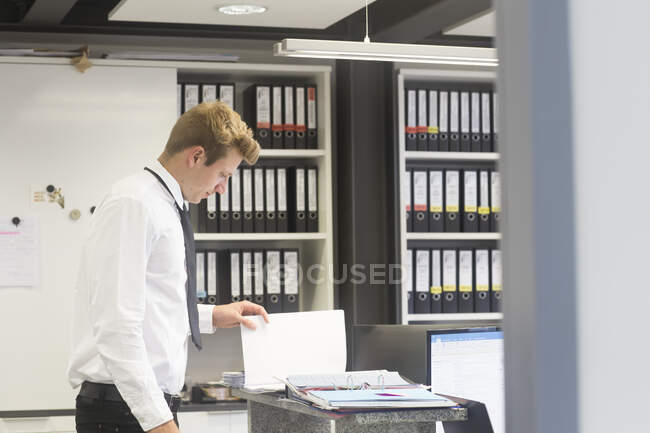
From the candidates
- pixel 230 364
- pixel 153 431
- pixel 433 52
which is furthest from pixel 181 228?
pixel 230 364

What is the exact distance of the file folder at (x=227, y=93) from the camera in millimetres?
3928

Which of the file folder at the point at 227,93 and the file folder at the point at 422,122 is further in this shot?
the file folder at the point at 422,122

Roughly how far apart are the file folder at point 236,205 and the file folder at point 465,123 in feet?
3.58

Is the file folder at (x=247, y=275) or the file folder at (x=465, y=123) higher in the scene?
the file folder at (x=465, y=123)

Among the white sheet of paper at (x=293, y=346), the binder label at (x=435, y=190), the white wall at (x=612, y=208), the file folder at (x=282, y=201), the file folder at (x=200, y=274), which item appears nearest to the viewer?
the white wall at (x=612, y=208)

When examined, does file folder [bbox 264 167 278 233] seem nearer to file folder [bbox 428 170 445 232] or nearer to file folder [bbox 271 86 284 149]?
file folder [bbox 271 86 284 149]

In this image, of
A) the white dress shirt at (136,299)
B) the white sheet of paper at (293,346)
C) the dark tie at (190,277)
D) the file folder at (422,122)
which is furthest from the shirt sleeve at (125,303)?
the file folder at (422,122)

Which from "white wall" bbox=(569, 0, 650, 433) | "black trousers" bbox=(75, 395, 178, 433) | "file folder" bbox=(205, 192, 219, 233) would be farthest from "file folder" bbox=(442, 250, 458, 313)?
"white wall" bbox=(569, 0, 650, 433)

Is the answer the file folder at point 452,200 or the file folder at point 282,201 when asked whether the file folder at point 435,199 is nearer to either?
the file folder at point 452,200

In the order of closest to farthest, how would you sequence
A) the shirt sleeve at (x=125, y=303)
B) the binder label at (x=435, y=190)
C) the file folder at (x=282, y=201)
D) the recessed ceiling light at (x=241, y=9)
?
the shirt sleeve at (x=125, y=303) → the recessed ceiling light at (x=241, y=9) → the file folder at (x=282, y=201) → the binder label at (x=435, y=190)

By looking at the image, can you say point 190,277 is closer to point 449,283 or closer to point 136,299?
point 136,299

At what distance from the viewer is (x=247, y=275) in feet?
12.9

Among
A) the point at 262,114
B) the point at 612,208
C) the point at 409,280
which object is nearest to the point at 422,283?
the point at 409,280

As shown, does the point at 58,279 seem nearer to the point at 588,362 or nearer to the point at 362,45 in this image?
the point at 362,45
